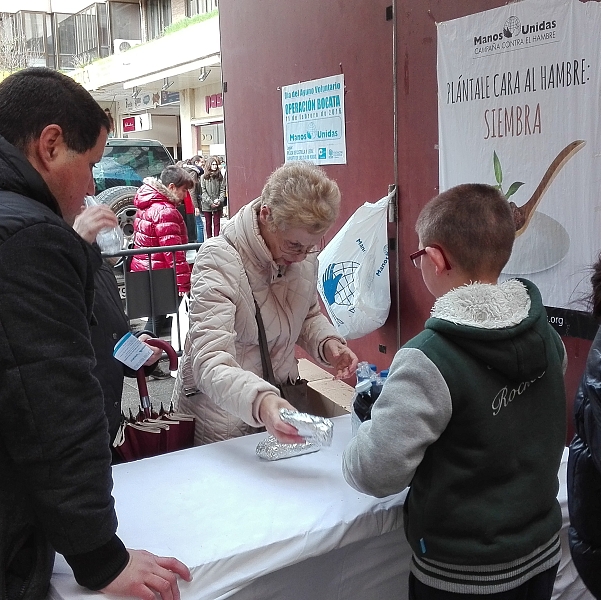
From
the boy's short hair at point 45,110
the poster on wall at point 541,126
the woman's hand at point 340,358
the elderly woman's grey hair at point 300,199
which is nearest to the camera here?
the boy's short hair at point 45,110

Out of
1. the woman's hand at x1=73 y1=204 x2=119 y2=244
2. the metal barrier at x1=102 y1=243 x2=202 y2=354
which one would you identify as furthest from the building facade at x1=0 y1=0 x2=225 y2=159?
the woman's hand at x1=73 y1=204 x2=119 y2=244

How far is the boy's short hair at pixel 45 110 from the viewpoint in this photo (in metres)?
1.16

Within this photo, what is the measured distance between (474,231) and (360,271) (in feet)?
7.42

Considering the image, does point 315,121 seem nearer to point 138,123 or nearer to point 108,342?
point 108,342

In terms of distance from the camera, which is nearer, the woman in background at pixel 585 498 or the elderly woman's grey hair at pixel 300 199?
the woman in background at pixel 585 498

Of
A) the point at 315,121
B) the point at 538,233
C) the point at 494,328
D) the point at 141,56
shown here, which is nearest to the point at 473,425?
the point at 494,328

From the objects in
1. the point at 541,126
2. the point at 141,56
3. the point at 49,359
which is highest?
the point at 141,56

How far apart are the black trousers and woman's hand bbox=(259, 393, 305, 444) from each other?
0.46 metres

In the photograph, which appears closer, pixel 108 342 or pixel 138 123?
pixel 108 342

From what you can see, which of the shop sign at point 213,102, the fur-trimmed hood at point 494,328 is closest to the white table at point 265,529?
the fur-trimmed hood at point 494,328

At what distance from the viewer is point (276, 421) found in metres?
1.77

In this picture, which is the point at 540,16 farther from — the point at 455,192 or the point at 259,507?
the point at 259,507

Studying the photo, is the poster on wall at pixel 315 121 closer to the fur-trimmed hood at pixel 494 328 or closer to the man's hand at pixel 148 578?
the fur-trimmed hood at pixel 494 328

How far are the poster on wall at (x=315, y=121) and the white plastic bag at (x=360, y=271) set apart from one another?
0.66m
